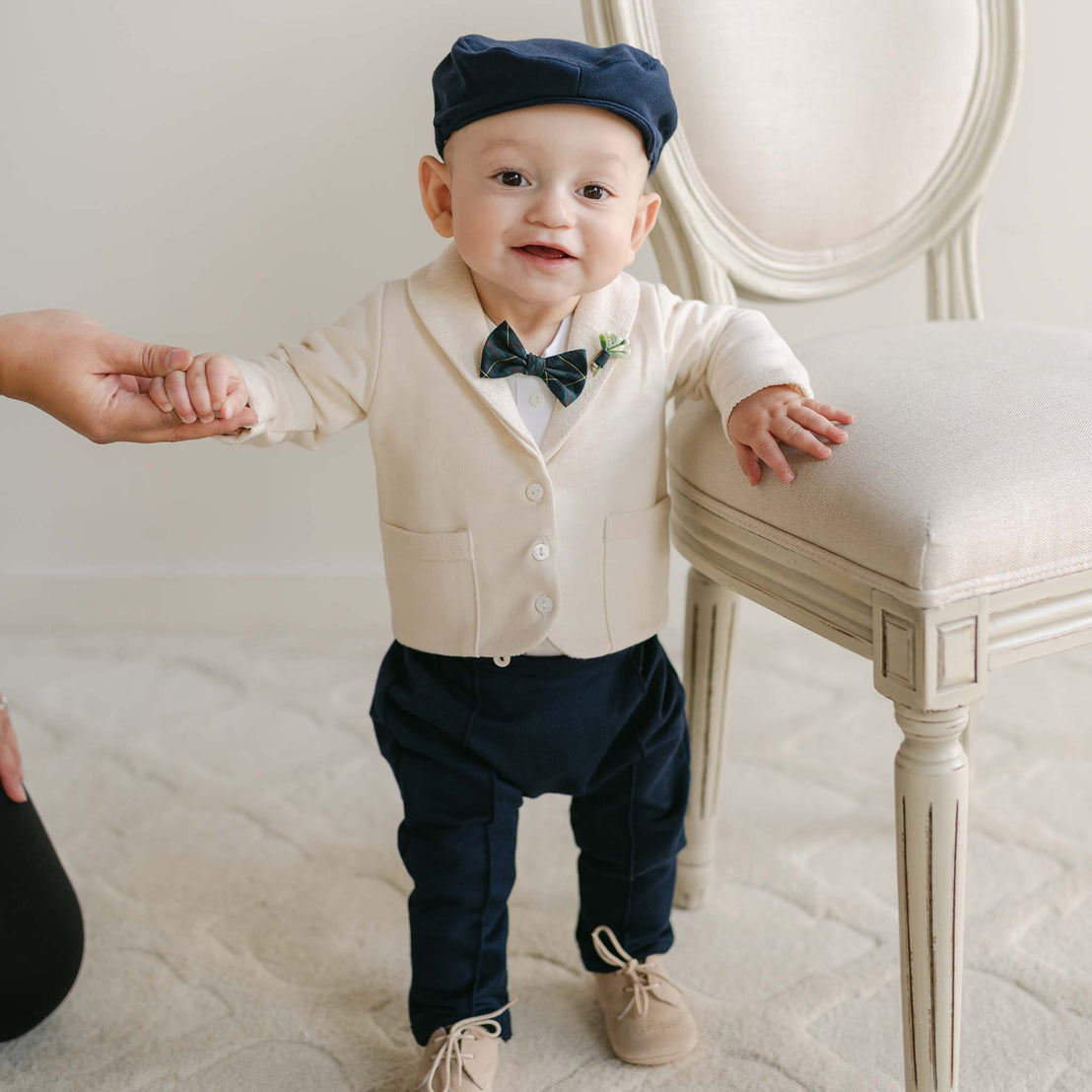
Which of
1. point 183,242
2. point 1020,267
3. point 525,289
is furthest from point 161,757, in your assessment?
point 1020,267

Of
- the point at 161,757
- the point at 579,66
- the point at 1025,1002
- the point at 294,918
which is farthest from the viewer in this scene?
the point at 161,757

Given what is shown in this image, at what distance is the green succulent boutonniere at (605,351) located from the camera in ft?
2.90

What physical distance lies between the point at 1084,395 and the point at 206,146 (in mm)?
1199

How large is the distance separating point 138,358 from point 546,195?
0.29 m

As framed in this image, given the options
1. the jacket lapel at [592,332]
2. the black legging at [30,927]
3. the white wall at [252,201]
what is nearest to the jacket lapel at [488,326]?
the jacket lapel at [592,332]

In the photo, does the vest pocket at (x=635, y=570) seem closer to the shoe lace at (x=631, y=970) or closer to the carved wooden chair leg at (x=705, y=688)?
the carved wooden chair leg at (x=705, y=688)

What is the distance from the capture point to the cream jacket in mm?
874

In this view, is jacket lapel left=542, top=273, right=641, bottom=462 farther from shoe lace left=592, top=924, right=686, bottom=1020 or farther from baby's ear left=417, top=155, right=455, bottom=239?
shoe lace left=592, top=924, right=686, bottom=1020

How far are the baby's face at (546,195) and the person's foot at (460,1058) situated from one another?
0.57 meters

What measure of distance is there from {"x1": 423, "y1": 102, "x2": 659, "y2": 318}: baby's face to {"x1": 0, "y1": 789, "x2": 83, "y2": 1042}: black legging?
2.00ft

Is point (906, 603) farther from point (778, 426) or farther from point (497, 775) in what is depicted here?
point (497, 775)

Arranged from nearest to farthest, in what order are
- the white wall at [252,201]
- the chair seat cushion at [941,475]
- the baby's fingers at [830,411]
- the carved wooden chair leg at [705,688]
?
the chair seat cushion at [941,475], the baby's fingers at [830,411], the carved wooden chair leg at [705,688], the white wall at [252,201]

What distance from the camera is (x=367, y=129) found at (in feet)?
5.19

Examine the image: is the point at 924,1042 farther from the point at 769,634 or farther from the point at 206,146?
the point at 206,146
